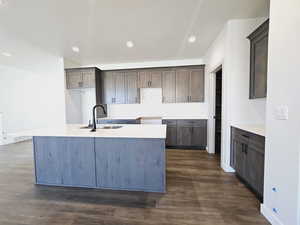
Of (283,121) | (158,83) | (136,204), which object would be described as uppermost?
(158,83)

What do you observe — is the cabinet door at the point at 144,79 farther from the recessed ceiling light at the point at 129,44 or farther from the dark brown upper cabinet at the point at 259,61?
the dark brown upper cabinet at the point at 259,61

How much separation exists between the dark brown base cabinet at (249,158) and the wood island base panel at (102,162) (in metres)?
1.17

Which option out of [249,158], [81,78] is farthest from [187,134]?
[81,78]

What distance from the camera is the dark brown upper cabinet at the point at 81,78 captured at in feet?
14.0

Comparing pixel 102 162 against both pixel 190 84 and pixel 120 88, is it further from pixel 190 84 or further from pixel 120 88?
pixel 190 84

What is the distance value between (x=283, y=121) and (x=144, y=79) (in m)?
3.52

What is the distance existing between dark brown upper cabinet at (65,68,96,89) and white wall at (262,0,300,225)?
3955 millimetres

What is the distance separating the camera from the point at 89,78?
428cm

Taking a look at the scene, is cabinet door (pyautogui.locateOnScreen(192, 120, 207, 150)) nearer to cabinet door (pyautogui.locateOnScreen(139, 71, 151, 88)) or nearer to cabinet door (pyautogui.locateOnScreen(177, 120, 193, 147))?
cabinet door (pyautogui.locateOnScreen(177, 120, 193, 147))

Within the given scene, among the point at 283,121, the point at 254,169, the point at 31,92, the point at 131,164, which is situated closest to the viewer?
the point at 283,121

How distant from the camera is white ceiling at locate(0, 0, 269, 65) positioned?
2.04 m

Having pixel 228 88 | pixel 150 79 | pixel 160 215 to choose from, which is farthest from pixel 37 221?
pixel 150 79

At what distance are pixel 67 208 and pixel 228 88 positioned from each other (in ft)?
9.58

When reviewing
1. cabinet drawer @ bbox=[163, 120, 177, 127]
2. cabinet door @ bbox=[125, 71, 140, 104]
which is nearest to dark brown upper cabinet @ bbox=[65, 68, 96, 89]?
cabinet door @ bbox=[125, 71, 140, 104]
